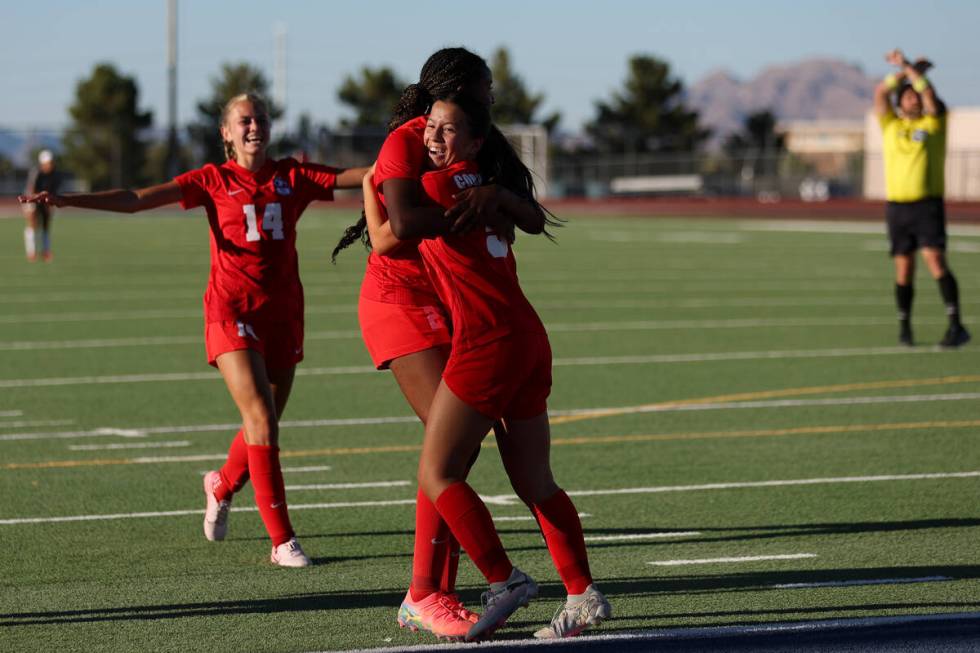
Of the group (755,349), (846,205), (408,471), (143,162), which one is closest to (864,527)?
(408,471)

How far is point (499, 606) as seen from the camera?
16.6 feet

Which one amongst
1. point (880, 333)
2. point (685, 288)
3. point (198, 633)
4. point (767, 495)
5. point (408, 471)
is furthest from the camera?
point (685, 288)

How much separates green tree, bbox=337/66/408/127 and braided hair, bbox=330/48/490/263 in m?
89.1

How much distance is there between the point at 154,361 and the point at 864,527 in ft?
26.7

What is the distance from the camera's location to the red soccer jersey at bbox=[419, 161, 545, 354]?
16.2 feet

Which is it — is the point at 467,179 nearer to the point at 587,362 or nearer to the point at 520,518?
the point at 520,518

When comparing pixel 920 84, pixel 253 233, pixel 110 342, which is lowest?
pixel 110 342

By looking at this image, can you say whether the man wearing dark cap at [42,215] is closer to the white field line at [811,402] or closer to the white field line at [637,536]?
the white field line at [811,402]

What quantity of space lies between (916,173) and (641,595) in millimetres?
9165

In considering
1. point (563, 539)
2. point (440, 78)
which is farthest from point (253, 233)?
point (563, 539)

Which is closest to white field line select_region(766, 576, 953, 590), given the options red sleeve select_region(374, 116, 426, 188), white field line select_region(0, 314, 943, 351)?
red sleeve select_region(374, 116, 426, 188)

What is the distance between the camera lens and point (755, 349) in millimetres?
14711

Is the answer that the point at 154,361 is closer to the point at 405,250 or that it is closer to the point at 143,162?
the point at 405,250

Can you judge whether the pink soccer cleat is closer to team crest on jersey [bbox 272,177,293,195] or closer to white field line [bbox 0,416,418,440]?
team crest on jersey [bbox 272,177,293,195]
